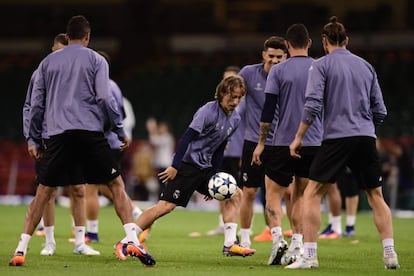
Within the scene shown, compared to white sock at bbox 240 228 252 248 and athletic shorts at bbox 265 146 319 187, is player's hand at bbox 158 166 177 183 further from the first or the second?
white sock at bbox 240 228 252 248

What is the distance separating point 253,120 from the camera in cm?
1399

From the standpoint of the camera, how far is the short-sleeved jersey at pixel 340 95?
10797mm

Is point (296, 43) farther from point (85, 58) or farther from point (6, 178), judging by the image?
point (6, 178)

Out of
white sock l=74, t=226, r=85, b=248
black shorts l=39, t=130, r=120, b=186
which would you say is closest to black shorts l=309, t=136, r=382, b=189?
black shorts l=39, t=130, r=120, b=186

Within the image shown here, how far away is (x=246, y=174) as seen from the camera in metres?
13.6

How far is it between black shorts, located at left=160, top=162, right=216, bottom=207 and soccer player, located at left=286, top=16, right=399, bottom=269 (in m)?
1.59

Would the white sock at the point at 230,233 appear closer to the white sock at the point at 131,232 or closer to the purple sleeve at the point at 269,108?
the purple sleeve at the point at 269,108

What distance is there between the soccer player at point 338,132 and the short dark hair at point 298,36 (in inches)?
27.9

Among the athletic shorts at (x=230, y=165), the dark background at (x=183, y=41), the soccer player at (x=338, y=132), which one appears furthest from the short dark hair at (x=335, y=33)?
the dark background at (x=183, y=41)

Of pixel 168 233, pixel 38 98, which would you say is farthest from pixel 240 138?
pixel 38 98

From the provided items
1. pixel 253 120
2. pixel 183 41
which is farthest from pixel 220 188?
pixel 183 41

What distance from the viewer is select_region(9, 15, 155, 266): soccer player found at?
11141 millimetres

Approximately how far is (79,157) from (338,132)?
278 centimetres

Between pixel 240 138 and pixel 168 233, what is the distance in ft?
6.48
